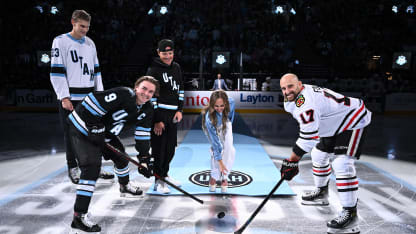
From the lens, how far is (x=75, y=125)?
2580mm

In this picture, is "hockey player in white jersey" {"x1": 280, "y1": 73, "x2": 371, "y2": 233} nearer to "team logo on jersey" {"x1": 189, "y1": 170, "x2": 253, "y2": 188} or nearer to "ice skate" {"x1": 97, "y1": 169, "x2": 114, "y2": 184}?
"team logo on jersey" {"x1": 189, "y1": 170, "x2": 253, "y2": 188}

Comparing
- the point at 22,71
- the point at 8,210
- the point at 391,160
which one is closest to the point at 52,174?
the point at 8,210

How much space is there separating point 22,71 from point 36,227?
1533 cm

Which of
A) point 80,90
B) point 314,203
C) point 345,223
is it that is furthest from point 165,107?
point 345,223

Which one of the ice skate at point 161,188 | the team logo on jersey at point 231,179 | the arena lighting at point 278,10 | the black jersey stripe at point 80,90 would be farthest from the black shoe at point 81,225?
the arena lighting at point 278,10

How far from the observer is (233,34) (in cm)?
1711

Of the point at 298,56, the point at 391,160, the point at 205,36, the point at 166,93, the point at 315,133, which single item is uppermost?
the point at 205,36

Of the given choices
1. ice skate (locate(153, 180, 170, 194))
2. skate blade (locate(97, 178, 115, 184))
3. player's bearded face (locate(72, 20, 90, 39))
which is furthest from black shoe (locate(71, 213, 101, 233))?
player's bearded face (locate(72, 20, 90, 39))

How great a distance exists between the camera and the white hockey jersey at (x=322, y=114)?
8.30ft

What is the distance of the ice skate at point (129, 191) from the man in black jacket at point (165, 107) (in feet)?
0.76

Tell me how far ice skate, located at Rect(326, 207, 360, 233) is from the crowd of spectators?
12.3 m

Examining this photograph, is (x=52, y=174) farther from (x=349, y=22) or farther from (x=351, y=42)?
(x=349, y=22)

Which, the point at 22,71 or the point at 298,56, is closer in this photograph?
A: the point at 22,71

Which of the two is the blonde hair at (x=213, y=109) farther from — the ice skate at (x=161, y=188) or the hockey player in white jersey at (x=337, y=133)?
the ice skate at (x=161, y=188)
